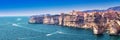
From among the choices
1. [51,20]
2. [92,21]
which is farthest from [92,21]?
[51,20]

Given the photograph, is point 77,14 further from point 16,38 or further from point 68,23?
point 16,38

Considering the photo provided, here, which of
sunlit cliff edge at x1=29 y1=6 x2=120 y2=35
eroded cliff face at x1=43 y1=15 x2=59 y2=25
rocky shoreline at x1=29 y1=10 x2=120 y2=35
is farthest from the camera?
eroded cliff face at x1=43 y1=15 x2=59 y2=25

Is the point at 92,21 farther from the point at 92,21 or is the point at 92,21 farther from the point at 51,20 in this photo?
the point at 51,20

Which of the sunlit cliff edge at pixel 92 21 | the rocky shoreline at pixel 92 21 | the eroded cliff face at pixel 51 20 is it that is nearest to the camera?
the rocky shoreline at pixel 92 21

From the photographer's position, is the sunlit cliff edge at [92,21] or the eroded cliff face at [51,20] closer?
the sunlit cliff edge at [92,21]

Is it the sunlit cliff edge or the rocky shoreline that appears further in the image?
the sunlit cliff edge

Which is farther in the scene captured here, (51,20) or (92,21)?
(51,20)

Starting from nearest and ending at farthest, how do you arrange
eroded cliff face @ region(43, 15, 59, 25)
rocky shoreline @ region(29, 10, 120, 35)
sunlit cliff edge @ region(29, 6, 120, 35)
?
rocky shoreline @ region(29, 10, 120, 35), sunlit cliff edge @ region(29, 6, 120, 35), eroded cliff face @ region(43, 15, 59, 25)
